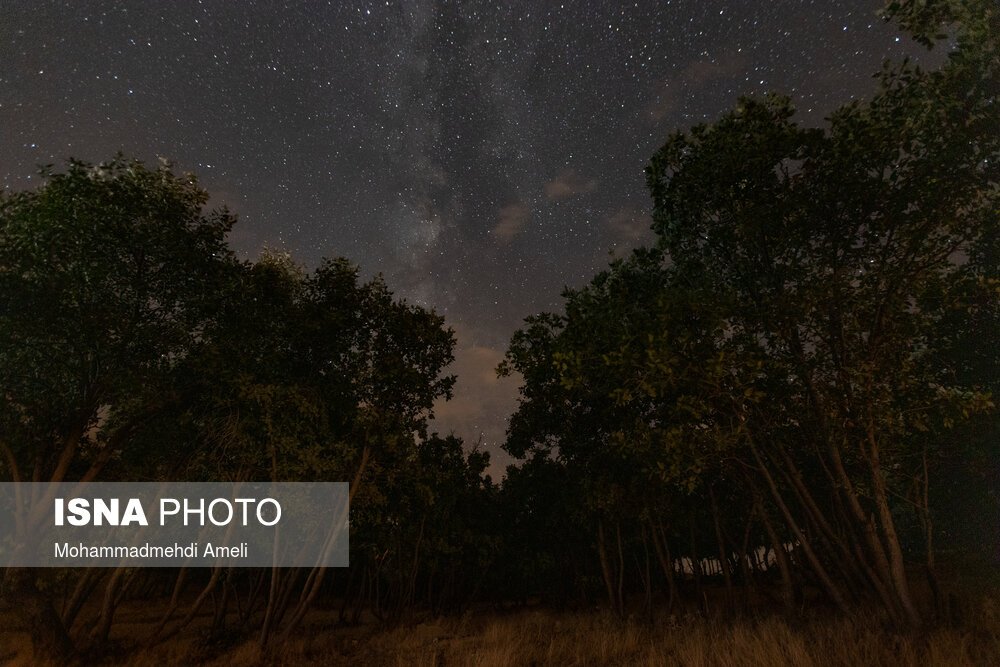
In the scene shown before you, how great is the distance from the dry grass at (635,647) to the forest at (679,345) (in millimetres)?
823

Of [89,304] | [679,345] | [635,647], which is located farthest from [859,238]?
[89,304]

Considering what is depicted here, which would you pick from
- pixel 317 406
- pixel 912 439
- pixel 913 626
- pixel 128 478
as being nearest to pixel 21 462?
pixel 128 478

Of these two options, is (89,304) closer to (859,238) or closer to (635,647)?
(635,647)

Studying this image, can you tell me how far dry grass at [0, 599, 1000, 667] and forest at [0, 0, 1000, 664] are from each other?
823 millimetres

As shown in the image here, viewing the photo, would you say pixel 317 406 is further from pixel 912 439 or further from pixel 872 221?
pixel 912 439

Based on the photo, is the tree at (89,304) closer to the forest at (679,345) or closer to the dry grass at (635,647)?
the forest at (679,345)

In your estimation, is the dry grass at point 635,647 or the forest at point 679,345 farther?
the forest at point 679,345

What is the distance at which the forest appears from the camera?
397 inches

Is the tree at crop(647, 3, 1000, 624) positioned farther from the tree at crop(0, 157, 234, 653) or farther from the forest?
the tree at crop(0, 157, 234, 653)

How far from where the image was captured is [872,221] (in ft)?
35.1

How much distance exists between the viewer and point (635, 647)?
11742 millimetres

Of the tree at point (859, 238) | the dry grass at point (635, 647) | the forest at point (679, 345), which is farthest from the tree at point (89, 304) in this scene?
the tree at point (859, 238)

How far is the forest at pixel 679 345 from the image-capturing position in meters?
10.1

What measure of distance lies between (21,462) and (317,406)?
9072 millimetres
